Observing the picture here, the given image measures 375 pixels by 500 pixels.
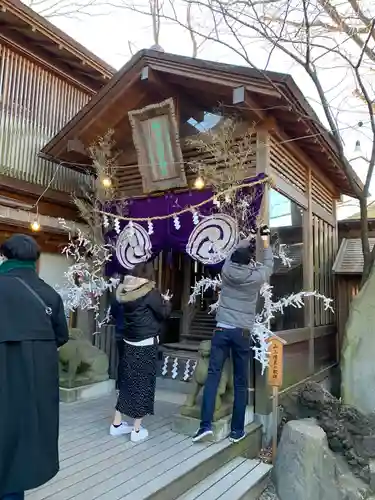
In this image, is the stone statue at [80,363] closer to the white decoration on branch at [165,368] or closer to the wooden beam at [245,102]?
the white decoration on branch at [165,368]

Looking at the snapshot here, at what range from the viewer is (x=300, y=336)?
6.76 m

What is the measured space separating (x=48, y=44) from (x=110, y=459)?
7.25m

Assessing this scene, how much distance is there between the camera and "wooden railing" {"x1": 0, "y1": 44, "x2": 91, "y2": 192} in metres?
7.11

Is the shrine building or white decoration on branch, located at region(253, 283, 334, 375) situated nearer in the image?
white decoration on branch, located at region(253, 283, 334, 375)

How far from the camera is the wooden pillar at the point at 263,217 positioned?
5.20 m

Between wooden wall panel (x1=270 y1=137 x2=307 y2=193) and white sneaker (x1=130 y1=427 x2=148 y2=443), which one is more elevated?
wooden wall panel (x1=270 y1=137 x2=307 y2=193)

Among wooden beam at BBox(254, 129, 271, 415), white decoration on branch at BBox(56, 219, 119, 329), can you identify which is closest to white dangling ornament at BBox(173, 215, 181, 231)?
wooden beam at BBox(254, 129, 271, 415)

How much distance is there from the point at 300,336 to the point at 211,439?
290 cm

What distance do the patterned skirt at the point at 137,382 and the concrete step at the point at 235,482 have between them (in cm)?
91

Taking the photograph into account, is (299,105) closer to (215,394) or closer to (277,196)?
(277,196)

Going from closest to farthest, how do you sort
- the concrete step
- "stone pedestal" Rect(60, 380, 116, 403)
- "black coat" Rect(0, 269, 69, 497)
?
"black coat" Rect(0, 269, 69, 497)
the concrete step
"stone pedestal" Rect(60, 380, 116, 403)

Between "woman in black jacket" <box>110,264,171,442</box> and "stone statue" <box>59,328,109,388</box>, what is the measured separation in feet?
5.78

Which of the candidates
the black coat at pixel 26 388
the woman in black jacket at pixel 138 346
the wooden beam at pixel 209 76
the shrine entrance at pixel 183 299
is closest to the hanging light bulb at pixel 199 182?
the wooden beam at pixel 209 76

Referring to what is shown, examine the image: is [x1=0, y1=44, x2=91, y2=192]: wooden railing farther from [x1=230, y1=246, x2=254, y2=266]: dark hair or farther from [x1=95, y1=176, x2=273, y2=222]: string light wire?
[x1=230, y1=246, x2=254, y2=266]: dark hair
